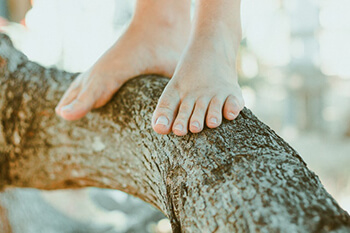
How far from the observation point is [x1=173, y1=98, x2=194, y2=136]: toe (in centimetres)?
62

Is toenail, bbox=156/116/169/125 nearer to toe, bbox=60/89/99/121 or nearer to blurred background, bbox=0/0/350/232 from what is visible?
A: toe, bbox=60/89/99/121

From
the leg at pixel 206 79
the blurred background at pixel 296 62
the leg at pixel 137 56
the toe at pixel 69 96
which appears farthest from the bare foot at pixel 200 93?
the blurred background at pixel 296 62

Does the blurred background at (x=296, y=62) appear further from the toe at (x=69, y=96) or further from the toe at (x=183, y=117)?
the toe at (x=183, y=117)

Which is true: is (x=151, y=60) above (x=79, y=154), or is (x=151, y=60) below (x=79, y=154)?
above

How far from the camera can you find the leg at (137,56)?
2.72ft

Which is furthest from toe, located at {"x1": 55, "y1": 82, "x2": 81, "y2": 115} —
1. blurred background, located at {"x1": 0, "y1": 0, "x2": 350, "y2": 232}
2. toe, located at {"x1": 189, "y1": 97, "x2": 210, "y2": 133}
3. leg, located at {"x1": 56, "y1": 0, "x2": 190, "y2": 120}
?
blurred background, located at {"x1": 0, "y1": 0, "x2": 350, "y2": 232}

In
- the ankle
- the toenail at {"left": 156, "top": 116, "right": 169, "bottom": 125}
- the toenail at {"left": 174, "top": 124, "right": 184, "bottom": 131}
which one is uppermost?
the ankle

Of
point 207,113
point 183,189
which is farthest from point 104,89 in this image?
point 183,189

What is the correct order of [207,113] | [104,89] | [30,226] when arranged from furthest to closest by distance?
[30,226], [104,89], [207,113]

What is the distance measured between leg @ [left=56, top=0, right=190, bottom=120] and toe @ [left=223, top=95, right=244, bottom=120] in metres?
0.29

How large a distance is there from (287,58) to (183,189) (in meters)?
5.74

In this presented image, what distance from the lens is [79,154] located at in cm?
85

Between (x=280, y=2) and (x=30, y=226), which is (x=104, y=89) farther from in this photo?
(x=280, y=2)

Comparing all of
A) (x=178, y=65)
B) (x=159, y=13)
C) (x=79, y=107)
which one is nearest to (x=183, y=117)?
(x=178, y=65)
